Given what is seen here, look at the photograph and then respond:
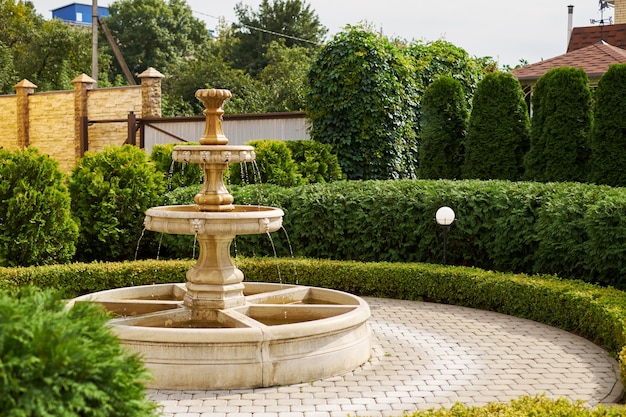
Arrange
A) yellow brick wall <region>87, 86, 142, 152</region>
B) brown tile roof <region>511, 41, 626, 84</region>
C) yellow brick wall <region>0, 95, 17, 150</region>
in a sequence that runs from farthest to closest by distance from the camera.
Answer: yellow brick wall <region>0, 95, 17, 150</region> < yellow brick wall <region>87, 86, 142, 152</region> < brown tile roof <region>511, 41, 626, 84</region>

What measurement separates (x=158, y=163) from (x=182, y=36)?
4074 cm

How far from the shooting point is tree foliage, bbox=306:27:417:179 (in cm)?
1702

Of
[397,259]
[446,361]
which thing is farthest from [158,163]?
[446,361]

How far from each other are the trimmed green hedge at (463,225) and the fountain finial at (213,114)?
438cm

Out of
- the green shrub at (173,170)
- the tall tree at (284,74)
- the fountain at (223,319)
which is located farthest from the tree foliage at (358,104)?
the tall tree at (284,74)

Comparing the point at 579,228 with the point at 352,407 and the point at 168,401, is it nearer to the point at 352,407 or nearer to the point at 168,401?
the point at 352,407

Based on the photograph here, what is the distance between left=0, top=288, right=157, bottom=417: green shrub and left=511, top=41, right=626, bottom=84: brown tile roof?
1693 centimetres

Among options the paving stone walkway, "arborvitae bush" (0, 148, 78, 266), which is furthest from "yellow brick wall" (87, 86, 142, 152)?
the paving stone walkway

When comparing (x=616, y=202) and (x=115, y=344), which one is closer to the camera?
(x=115, y=344)

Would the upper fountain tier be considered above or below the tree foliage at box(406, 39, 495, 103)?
below

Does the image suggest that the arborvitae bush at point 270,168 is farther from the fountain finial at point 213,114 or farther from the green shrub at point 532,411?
the green shrub at point 532,411

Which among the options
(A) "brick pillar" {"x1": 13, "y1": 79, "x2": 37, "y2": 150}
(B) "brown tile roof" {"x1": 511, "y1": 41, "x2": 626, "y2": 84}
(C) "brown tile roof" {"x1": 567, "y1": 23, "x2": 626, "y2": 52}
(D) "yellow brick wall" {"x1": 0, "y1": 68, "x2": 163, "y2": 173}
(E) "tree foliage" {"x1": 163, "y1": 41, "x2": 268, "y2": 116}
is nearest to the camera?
(B) "brown tile roof" {"x1": 511, "y1": 41, "x2": 626, "y2": 84}

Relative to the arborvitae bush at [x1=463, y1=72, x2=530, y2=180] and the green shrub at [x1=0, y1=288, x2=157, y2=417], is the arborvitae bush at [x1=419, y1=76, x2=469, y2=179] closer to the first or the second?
the arborvitae bush at [x1=463, y1=72, x2=530, y2=180]

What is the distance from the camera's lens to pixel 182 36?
174 ft
